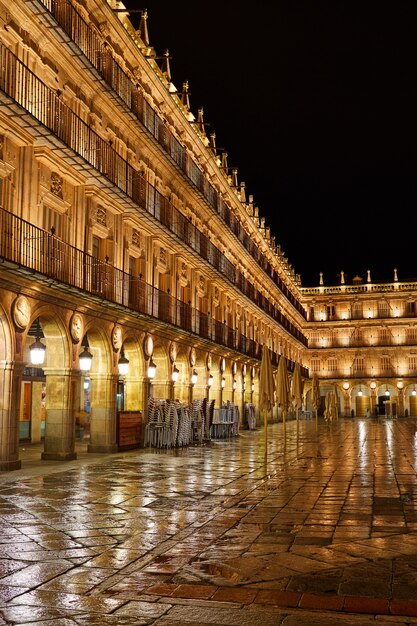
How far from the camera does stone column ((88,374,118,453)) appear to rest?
19016 millimetres

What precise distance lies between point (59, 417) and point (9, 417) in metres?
2.56

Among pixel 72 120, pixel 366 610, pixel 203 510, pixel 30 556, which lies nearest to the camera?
pixel 366 610

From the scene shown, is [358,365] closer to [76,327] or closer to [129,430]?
[129,430]

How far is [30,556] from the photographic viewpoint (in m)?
6.80

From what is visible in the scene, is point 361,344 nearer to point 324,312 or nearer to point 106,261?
point 324,312

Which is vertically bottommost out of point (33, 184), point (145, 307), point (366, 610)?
point (366, 610)

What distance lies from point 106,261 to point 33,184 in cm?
445

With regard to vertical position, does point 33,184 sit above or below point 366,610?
above

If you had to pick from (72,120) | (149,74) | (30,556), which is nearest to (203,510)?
(30,556)

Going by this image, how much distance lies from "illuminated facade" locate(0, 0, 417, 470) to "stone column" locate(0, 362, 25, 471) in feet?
0.09

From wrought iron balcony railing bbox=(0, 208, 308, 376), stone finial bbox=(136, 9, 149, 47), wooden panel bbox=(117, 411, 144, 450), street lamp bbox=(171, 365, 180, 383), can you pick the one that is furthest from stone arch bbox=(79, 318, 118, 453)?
stone finial bbox=(136, 9, 149, 47)

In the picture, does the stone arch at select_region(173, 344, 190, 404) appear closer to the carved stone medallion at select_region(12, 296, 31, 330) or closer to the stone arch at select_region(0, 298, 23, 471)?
the carved stone medallion at select_region(12, 296, 31, 330)

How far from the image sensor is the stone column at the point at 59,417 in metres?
16.6

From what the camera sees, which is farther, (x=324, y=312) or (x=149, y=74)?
(x=324, y=312)
